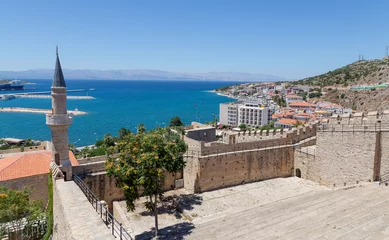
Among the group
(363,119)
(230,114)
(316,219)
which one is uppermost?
(363,119)

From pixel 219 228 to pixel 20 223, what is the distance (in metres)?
9.28

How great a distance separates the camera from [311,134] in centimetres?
2047

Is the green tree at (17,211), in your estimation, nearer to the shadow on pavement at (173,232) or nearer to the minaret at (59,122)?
the minaret at (59,122)

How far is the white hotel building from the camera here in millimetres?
84500

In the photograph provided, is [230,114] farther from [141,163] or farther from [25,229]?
[141,163]

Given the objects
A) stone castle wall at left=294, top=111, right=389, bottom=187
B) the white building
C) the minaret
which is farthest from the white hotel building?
the minaret

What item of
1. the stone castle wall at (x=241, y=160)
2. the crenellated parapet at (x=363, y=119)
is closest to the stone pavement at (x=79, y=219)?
the stone castle wall at (x=241, y=160)

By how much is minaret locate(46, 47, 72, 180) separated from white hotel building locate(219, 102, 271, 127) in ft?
253

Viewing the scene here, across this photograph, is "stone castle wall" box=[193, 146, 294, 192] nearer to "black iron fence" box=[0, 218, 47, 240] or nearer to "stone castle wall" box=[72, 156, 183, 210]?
"stone castle wall" box=[72, 156, 183, 210]

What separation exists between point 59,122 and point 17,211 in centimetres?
425

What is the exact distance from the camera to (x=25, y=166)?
50.2 ft

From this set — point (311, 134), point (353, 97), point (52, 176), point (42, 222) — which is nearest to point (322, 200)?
point (311, 134)

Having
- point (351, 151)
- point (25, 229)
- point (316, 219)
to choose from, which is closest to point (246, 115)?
point (351, 151)

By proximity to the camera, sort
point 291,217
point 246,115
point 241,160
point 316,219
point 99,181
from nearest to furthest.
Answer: point 316,219
point 291,217
point 99,181
point 241,160
point 246,115
